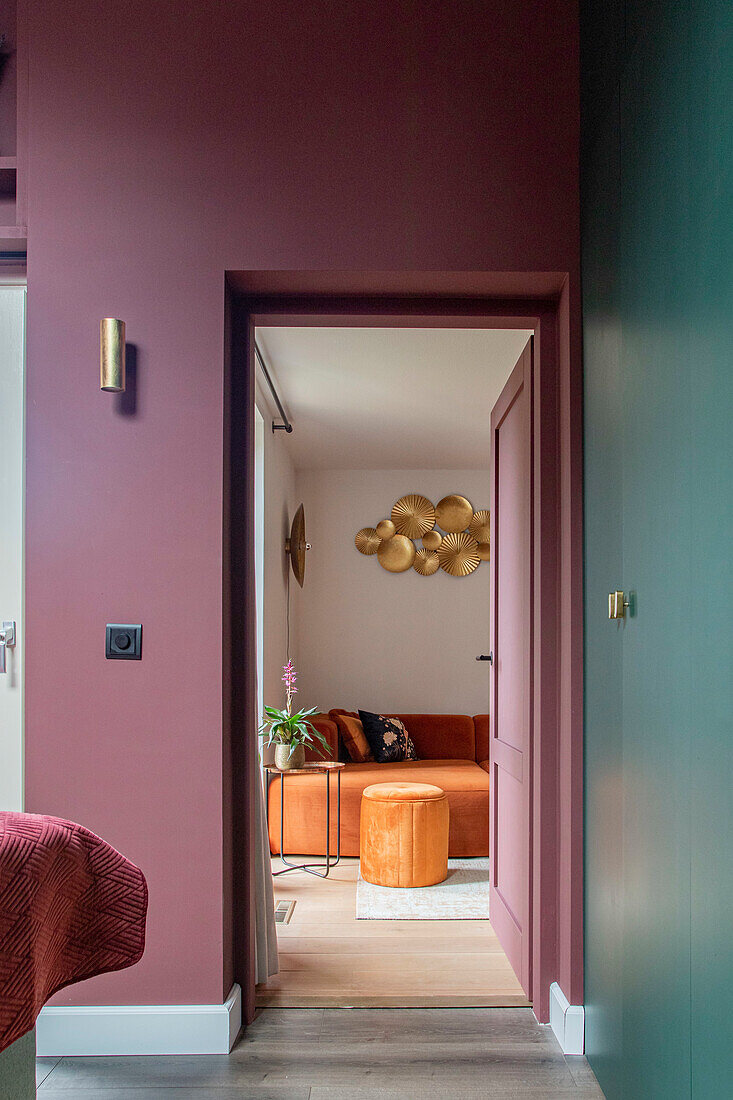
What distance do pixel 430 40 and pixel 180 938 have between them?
8.21ft

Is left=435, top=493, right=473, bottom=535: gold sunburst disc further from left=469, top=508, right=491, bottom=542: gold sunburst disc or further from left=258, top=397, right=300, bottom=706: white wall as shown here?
left=258, top=397, right=300, bottom=706: white wall

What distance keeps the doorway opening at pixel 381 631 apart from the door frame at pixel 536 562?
0.42 metres

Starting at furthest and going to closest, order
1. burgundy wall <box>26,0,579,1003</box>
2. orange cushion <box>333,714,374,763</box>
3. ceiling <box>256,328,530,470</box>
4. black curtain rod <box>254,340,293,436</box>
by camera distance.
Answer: orange cushion <box>333,714,374,763</box> → black curtain rod <box>254,340,293,436</box> → ceiling <box>256,328,530,470</box> → burgundy wall <box>26,0,579,1003</box>

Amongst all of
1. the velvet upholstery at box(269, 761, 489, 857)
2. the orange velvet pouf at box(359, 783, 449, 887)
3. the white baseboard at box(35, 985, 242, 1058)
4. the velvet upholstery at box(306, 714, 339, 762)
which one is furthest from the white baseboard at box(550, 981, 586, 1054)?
the velvet upholstery at box(306, 714, 339, 762)

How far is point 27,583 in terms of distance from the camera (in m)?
2.49

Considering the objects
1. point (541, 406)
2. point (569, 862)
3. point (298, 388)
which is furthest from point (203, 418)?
point (298, 388)

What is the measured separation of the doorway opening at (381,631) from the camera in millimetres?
3346

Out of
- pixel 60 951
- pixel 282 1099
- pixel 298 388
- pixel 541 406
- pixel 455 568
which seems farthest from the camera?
pixel 455 568

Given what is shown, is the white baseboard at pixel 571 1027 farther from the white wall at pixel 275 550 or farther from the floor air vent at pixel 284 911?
the white wall at pixel 275 550

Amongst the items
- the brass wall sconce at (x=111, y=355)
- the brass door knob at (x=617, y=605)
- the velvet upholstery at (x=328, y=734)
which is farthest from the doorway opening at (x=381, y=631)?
the brass door knob at (x=617, y=605)

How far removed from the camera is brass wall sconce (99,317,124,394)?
240cm

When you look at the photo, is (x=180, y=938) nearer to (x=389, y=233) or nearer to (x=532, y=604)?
(x=532, y=604)

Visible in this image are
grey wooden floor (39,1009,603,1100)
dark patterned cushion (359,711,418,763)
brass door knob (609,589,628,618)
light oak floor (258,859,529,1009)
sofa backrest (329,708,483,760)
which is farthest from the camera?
sofa backrest (329,708,483,760)

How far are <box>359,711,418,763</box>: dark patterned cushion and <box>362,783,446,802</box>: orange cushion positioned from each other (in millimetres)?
1438
